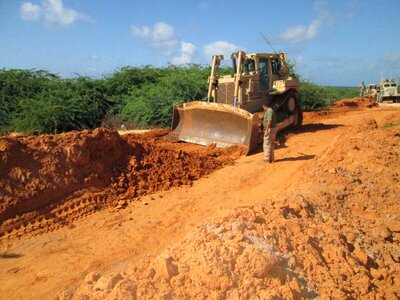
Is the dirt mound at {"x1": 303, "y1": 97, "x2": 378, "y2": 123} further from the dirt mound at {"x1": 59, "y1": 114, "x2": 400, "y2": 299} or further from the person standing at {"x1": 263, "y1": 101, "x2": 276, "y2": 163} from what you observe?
the dirt mound at {"x1": 59, "y1": 114, "x2": 400, "y2": 299}

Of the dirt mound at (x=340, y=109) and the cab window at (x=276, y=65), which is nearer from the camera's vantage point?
the cab window at (x=276, y=65)

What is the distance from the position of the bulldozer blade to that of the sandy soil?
2.31 feet

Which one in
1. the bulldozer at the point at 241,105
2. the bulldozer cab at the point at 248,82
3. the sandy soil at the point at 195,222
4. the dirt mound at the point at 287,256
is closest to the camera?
the dirt mound at the point at 287,256

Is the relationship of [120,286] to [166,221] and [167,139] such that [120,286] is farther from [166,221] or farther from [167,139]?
[167,139]

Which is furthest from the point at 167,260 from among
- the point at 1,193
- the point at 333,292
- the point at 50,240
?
the point at 1,193

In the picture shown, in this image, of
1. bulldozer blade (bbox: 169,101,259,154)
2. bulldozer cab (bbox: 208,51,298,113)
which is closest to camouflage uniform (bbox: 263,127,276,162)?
bulldozer blade (bbox: 169,101,259,154)

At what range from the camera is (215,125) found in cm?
1079

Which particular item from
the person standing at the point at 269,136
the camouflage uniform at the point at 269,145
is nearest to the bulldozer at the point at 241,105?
the person standing at the point at 269,136

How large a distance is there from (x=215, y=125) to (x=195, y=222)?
531 cm

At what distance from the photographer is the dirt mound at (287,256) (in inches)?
129

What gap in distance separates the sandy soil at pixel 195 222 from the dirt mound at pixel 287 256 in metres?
0.01

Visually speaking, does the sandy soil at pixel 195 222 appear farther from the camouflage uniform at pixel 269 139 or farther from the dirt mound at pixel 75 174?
the camouflage uniform at pixel 269 139

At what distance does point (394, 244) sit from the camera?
4793 millimetres

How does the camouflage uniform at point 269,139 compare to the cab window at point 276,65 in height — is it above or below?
below
